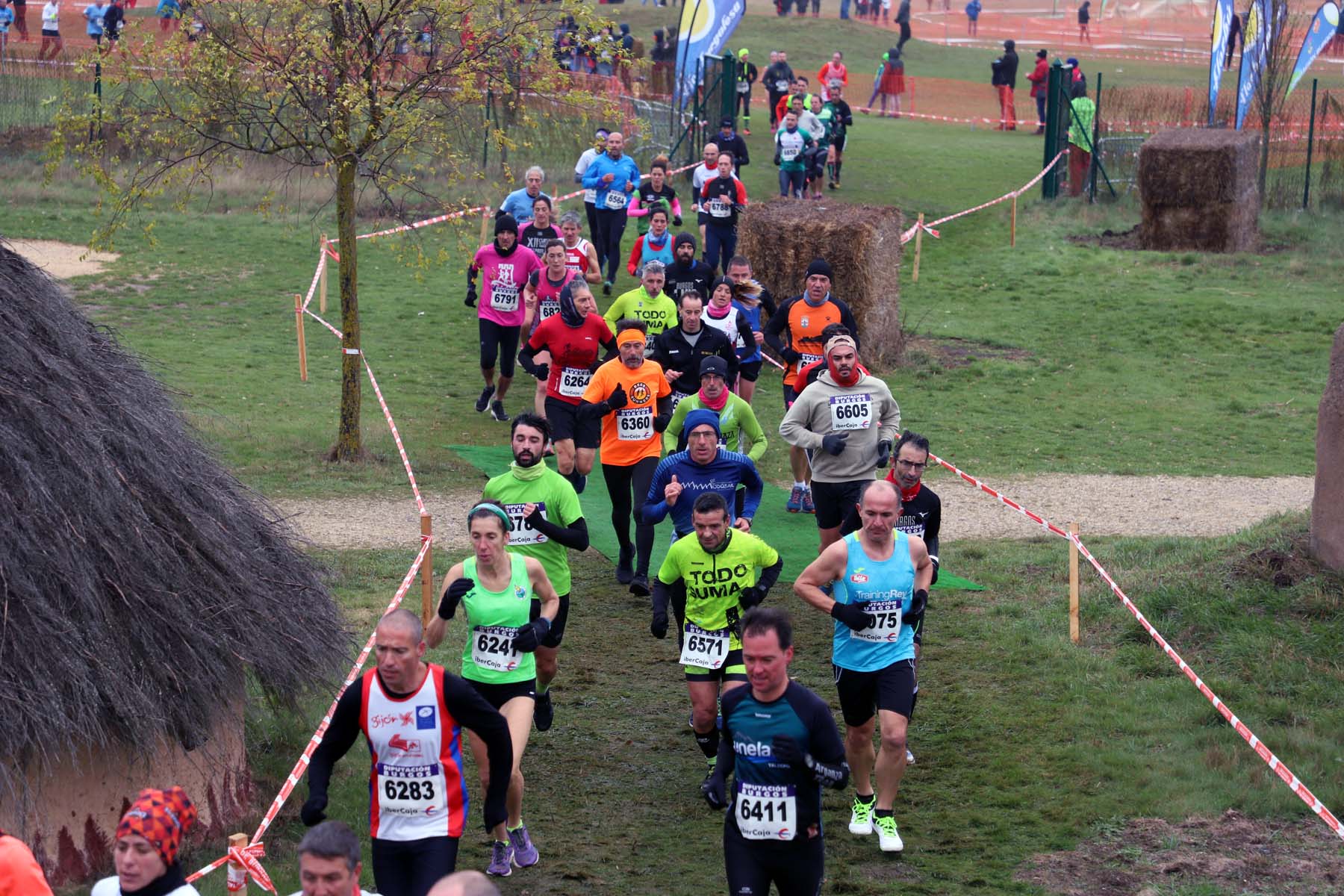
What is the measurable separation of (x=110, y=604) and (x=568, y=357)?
655 cm

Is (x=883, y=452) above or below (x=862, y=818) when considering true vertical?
above

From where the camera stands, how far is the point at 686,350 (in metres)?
13.5

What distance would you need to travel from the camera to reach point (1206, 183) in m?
26.0

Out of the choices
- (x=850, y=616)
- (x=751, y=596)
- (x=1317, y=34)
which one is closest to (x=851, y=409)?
(x=751, y=596)

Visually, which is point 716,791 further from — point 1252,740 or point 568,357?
point 568,357

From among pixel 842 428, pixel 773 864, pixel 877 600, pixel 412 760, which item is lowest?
pixel 773 864

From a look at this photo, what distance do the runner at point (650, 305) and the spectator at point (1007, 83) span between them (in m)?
28.9

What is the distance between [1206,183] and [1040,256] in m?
2.89

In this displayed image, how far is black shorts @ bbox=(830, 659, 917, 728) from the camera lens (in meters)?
8.29

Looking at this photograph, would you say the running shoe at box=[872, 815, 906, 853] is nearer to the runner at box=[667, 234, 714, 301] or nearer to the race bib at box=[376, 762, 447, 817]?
the race bib at box=[376, 762, 447, 817]

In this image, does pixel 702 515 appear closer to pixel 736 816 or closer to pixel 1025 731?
pixel 736 816

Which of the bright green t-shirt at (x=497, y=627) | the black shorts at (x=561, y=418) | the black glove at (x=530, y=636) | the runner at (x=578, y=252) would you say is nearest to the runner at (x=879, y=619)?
the black glove at (x=530, y=636)

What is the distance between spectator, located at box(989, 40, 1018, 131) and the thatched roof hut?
35.8 meters

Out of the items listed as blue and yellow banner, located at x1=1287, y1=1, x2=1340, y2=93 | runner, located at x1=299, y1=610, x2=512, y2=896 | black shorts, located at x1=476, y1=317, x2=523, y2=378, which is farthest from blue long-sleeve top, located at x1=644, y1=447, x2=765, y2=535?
blue and yellow banner, located at x1=1287, y1=1, x2=1340, y2=93
